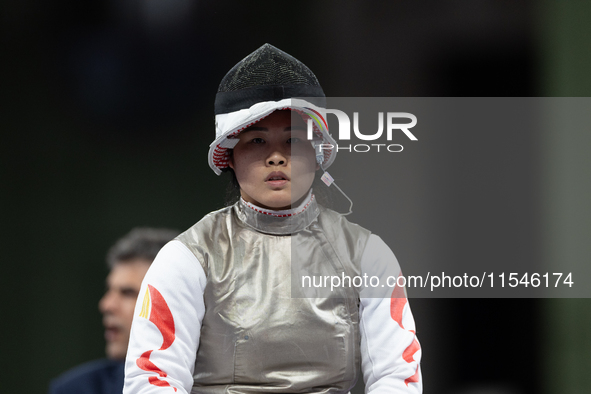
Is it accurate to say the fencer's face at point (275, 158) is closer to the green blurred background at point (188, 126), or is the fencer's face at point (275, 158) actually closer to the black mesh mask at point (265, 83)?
the black mesh mask at point (265, 83)

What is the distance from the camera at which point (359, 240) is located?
5.58 feet

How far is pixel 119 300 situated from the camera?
2.20m

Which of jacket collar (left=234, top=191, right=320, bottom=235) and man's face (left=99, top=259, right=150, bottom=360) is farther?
man's face (left=99, top=259, right=150, bottom=360)

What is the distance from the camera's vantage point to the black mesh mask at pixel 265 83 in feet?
5.34

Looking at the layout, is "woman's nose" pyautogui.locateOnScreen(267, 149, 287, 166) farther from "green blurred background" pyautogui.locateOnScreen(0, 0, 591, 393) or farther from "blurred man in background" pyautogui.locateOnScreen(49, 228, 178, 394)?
"blurred man in background" pyautogui.locateOnScreen(49, 228, 178, 394)

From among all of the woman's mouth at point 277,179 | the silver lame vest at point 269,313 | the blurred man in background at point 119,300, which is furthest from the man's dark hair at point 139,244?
the woman's mouth at point 277,179

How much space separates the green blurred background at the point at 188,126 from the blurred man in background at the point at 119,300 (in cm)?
4

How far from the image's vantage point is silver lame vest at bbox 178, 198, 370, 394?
156 cm

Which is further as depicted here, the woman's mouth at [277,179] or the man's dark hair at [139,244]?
the man's dark hair at [139,244]

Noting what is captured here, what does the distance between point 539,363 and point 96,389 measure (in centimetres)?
141

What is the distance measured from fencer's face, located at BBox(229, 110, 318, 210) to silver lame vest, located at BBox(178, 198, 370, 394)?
0.21 ft

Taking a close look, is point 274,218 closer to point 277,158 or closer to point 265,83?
point 277,158

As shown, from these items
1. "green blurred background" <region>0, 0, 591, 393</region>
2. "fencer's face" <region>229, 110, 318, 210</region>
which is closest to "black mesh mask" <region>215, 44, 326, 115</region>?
"fencer's face" <region>229, 110, 318, 210</region>

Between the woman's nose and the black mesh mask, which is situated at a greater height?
the black mesh mask
